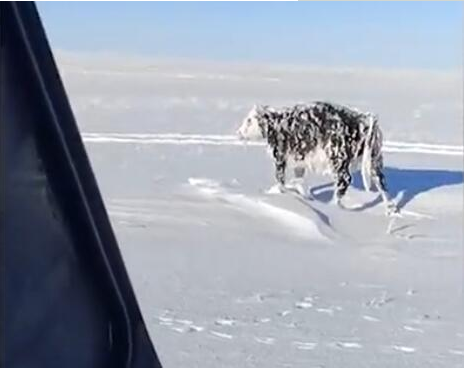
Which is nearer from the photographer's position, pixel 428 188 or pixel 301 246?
pixel 301 246

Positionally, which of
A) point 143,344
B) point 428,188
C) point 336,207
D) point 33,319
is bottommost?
point 428,188

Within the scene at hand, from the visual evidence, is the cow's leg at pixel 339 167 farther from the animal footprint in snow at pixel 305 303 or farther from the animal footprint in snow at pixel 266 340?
the animal footprint in snow at pixel 266 340

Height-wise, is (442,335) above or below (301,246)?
above

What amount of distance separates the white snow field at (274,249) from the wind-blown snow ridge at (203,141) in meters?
0.02

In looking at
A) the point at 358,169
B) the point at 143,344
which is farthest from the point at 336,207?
the point at 143,344

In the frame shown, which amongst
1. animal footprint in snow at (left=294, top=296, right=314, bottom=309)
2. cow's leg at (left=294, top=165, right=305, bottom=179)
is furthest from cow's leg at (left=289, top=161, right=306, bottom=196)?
animal footprint in snow at (left=294, top=296, right=314, bottom=309)

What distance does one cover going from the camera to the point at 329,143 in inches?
265

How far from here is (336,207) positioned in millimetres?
6543

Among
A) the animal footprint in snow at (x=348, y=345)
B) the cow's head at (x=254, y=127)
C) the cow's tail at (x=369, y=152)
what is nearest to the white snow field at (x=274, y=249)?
the animal footprint in snow at (x=348, y=345)

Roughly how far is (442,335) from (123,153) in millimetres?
5041

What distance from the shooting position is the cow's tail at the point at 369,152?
6777mm

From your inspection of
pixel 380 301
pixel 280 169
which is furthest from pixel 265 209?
pixel 380 301

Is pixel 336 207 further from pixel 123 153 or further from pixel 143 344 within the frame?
pixel 143 344

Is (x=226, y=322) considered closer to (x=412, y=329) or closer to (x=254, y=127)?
(x=412, y=329)
